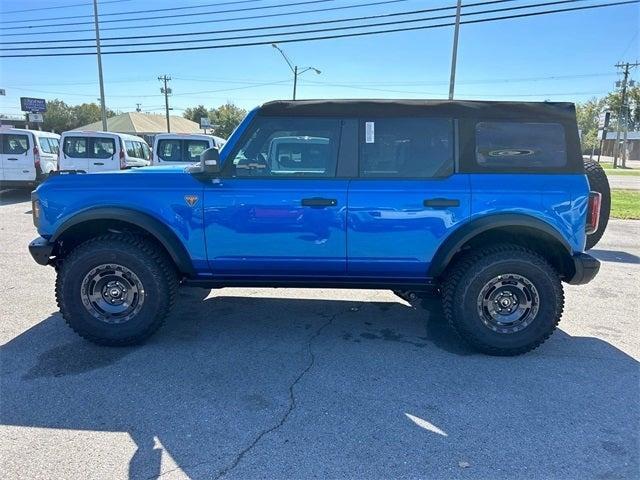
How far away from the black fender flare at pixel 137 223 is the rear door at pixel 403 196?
140cm

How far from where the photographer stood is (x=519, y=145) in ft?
11.6

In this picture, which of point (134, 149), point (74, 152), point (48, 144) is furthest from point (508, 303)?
point (48, 144)

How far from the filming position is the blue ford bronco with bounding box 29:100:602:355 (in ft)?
11.3

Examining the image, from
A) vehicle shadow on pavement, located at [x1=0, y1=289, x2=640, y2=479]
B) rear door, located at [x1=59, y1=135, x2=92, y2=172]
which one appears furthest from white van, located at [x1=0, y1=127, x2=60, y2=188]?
vehicle shadow on pavement, located at [x1=0, y1=289, x2=640, y2=479]

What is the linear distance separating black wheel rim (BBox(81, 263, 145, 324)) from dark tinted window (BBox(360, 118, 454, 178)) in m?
2.10

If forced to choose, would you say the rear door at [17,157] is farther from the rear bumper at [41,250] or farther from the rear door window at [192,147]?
the rear bumper at [41,250]

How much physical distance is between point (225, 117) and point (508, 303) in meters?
76.9

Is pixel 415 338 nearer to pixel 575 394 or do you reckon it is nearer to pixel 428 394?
pixel 428 394

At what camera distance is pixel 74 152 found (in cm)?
1210

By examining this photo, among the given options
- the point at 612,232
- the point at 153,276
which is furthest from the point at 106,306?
the point at 612,232

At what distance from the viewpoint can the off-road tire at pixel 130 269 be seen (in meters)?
3.55

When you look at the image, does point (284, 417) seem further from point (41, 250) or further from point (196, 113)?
point (196, 113)

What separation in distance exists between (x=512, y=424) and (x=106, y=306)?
10.4 feet

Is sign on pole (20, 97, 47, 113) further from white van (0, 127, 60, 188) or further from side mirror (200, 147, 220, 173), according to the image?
side mirror (200, 147, 220, 173)
